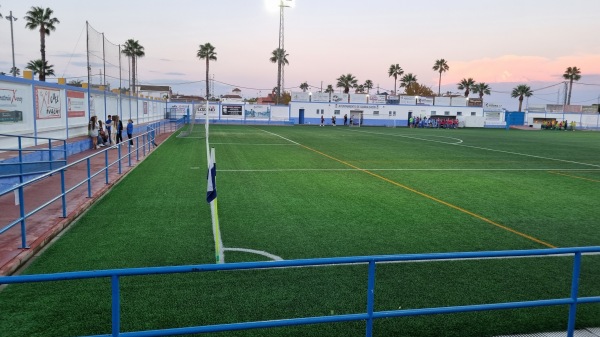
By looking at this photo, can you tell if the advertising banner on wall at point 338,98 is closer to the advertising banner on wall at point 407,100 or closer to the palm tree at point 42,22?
the advertising banner on wall at point 407,100

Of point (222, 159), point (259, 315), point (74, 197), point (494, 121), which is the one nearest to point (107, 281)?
point (259, 315)

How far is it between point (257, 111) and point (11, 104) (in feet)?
171

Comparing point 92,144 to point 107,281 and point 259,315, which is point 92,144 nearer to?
point 107,281

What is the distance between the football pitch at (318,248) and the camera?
17.9 ft

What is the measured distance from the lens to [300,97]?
72500mm

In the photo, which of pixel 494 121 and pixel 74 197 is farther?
pixel 494 121

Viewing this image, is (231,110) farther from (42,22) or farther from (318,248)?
(318,248)

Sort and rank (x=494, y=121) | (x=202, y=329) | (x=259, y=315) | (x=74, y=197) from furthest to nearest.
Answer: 1. (x=494, y=121)
2. (x=74, y=197)
3. (x=259, y=315)
4. (x=202, y=329)

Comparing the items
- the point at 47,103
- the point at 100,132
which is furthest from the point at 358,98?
the point at 47,103

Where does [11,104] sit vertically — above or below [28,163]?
above

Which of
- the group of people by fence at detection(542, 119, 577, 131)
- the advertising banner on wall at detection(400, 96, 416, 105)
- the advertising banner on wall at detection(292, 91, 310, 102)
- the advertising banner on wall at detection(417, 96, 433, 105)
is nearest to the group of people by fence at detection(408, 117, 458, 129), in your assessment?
the advertising banner on wall at detection(400, 96, 416, 105)

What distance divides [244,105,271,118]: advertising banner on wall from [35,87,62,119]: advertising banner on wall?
46.9 meters

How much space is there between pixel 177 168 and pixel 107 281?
12193 millimetres

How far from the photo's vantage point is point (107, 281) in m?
6.39
